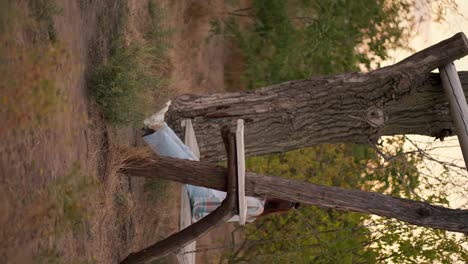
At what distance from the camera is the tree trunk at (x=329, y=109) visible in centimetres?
604

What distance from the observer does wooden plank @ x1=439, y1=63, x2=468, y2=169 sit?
5418 mm

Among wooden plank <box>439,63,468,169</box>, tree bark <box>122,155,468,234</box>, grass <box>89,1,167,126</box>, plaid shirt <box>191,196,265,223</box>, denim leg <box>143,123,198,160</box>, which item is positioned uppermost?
grass <box>89,1,167,126</box>

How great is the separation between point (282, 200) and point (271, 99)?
1.03 meters

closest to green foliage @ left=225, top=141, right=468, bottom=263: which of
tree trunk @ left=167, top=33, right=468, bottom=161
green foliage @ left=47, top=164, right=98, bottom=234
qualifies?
tree trunk @ left=167, top=33, right=468, bottom=161

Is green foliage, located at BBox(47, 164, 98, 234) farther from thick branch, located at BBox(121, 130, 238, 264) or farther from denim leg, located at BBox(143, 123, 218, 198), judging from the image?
denim leg, located at BBox(143, 123, 218, 198)

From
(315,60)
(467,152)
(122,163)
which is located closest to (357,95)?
(467,152)

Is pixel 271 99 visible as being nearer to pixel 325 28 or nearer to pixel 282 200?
pixel 282 200

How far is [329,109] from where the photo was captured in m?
6.20

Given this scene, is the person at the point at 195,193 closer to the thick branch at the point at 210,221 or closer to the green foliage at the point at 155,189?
the thick branch at the point at 210,221

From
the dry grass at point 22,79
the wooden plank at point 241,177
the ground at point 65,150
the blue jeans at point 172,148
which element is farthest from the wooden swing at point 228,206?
the dry grass at point 22,79

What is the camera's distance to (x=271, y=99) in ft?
20.6

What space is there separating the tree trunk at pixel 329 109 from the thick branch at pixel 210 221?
1.28 m

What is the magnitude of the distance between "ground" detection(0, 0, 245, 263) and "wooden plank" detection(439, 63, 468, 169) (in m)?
2.40

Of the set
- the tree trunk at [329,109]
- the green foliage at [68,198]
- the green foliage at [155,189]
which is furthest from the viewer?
the green foliage at [155,189]
